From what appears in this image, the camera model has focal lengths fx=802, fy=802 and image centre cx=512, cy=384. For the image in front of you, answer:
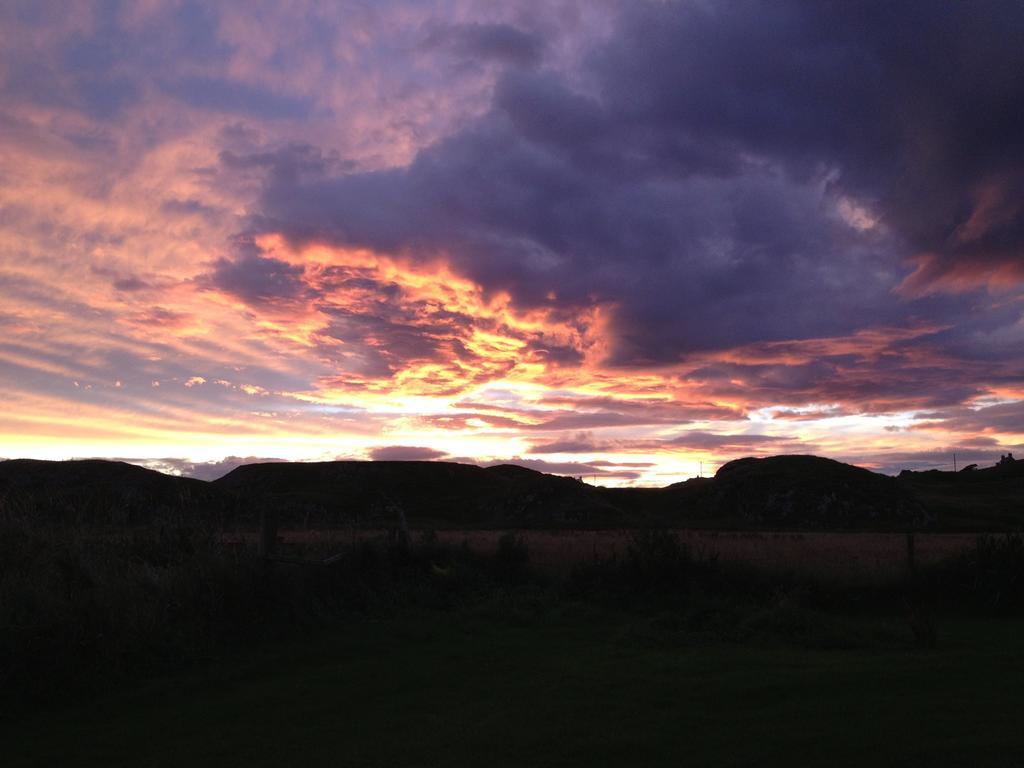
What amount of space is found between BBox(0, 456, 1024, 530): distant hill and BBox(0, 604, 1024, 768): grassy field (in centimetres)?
4203

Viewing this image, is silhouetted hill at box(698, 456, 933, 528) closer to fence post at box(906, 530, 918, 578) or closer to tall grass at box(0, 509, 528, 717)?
fence post at box(906, 530, 918, 578)

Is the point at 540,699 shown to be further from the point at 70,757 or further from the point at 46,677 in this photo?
the point at 46,677

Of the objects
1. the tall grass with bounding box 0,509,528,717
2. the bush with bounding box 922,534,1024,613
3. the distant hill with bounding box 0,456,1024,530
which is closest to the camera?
the tall grass with bounding box 0,509,528,717

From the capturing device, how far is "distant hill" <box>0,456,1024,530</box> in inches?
3049

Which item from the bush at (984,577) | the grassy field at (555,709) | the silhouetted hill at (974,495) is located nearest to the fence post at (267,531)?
the grassy field at (555,709)

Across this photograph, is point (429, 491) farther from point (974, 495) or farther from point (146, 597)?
point (146, 597)

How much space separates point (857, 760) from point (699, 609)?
9.50 meters

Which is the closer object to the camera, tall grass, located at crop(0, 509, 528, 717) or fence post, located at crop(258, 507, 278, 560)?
tall grass, located at crop(0, 509, 528, 717)

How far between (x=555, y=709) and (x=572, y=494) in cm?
8592

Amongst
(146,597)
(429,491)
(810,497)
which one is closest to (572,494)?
(429,491)

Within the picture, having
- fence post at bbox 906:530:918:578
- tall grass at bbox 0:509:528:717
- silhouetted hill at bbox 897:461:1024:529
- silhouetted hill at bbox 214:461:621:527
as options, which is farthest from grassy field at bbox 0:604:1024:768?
silhouetted hill at bbox 897:461:1024:529

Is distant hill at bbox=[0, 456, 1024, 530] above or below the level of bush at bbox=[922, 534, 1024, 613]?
above

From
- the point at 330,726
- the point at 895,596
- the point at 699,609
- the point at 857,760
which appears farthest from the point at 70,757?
the point at 895,596

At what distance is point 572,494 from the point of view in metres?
94.6
